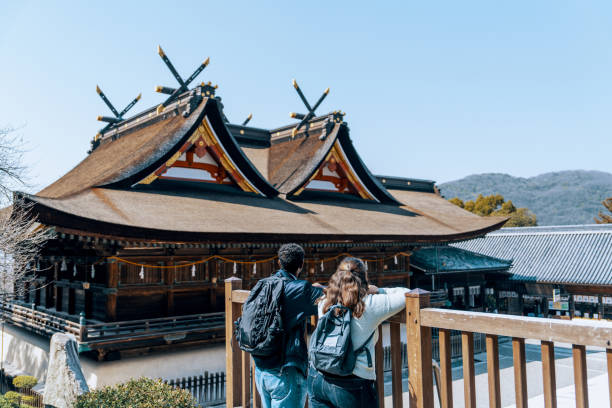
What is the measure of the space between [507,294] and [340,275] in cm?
2402

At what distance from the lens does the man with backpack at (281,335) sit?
3.32m

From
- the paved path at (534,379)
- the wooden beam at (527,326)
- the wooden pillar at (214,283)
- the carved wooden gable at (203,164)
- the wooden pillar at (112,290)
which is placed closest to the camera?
the wooden beam at (527,326)

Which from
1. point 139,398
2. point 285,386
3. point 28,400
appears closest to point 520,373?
point 285,386

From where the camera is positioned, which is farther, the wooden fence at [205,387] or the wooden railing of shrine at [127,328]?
the wooden fence at [205,387]

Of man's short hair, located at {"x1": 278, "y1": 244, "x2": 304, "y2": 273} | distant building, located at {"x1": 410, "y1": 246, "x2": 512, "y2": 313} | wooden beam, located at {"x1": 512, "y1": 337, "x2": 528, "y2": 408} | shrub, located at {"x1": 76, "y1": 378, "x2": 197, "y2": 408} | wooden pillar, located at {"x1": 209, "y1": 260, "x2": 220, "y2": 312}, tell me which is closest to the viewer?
wooden beam, located at {"x1": 512, "y1": 337, "x2": 528, "y2": 408}

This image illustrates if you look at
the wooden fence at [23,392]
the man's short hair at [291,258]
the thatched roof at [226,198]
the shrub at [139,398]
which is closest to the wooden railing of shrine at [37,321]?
the wooden fence at [23,392]

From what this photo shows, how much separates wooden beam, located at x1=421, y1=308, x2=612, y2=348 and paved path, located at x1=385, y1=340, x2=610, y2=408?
9264 mm

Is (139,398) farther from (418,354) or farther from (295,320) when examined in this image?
(418,354)

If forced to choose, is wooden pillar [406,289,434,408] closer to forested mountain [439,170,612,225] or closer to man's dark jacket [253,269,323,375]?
man's dark jacket [253,269,323,375]

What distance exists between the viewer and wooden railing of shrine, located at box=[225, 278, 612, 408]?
2328 millimetres

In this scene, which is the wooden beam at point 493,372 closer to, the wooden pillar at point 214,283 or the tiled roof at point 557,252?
the wooden pillar at point 214,283

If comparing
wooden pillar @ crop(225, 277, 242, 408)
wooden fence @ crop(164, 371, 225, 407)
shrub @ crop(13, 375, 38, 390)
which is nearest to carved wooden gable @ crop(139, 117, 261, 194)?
wooden fence @ crop(164, 371, 225, 407)

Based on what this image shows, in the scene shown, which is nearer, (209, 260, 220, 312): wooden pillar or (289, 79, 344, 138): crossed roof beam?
(209, 260, 220, 312): wooden pillar

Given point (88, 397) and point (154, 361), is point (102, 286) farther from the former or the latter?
point (88, 397)
